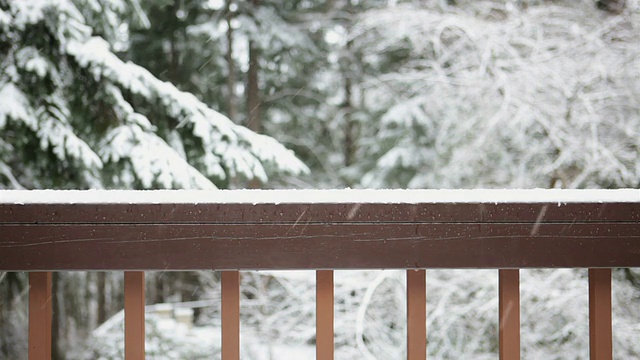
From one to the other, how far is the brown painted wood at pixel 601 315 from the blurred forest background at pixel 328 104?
303 centimetres

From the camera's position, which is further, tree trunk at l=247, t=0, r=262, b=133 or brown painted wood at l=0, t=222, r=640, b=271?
tree trunk at l=247, t=0, r=262, b=133

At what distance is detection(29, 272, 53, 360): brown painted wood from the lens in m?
0.99

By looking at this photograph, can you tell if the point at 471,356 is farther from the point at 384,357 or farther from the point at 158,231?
the point at 158,231

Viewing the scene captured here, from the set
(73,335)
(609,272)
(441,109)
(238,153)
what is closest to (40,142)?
(238,153)

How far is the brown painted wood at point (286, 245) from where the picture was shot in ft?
3.11

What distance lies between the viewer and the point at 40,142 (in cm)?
380

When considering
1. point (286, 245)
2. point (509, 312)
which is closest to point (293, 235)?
point (286, 245)

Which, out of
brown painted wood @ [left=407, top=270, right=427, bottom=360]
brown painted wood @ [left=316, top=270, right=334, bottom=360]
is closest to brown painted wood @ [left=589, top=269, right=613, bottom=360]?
brown painted wood @ [left=407, top=270, right=427, bottom=360]

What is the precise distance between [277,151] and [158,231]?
319cm

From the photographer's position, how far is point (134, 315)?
991mm

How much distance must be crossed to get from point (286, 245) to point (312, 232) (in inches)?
2.0

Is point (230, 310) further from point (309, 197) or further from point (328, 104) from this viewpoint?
point (328, 104)

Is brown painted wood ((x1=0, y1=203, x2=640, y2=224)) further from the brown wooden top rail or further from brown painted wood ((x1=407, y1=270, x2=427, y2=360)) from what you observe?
brown painted wood ((x1=407, y1=270, x2=427, y2=360))

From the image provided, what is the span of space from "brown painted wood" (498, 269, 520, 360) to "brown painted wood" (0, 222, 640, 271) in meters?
0.05
